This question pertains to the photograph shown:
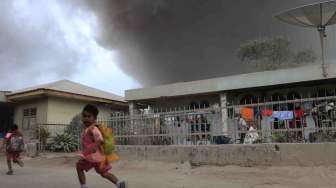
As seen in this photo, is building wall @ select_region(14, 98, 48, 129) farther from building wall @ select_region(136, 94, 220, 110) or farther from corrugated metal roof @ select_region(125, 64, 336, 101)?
building wall @ select_region(136, 94, 220, 110)

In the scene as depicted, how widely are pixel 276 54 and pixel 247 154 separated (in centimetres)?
2965

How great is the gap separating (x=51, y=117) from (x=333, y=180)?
1344 centimetres

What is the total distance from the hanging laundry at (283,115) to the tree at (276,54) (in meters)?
27.4

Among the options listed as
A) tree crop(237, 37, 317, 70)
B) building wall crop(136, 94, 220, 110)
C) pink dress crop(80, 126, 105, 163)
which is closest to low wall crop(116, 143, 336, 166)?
pink dress crop(80, 126, 105, 163)

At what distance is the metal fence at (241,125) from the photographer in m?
7.79

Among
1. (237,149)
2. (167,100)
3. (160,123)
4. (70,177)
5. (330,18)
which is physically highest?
(330,18)

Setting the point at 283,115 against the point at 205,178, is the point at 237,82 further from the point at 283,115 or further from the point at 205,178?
the point at 205,178

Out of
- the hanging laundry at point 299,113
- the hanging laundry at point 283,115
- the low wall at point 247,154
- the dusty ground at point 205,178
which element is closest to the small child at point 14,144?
the dusty ground at point 205,178

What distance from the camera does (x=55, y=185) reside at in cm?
686

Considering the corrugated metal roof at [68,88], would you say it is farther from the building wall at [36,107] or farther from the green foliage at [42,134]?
the green foliage at [42,134]

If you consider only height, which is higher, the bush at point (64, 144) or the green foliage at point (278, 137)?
the green foliage at point (278, 137)

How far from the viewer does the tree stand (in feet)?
117

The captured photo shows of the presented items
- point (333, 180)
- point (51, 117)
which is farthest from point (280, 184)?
point (51, 117)

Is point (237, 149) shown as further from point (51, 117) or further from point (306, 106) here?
point (51, 117)
